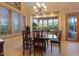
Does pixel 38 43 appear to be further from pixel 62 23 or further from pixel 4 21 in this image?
pixel 4 21

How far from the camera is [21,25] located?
3.30 meters

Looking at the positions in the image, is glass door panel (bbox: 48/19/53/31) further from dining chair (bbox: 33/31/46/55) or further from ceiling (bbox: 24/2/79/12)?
dining chair (bbox: 33/31/46/55)

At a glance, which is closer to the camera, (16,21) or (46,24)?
(16,21)

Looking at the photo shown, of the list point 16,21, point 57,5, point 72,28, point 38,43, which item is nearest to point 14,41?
point 16,21

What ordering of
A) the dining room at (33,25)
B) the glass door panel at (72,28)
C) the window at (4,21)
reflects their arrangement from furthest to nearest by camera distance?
the glass door panel at (72,28) → the dining room at (33,25) → the window at (4,21)

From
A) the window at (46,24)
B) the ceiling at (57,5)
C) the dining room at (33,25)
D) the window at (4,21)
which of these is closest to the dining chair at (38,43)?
the dining room at (33,25)

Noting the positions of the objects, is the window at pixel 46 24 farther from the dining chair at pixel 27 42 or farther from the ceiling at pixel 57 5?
the dining chair at pixel 27 42

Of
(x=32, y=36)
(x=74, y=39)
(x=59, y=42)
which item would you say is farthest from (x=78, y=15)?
(x=32, y=36)

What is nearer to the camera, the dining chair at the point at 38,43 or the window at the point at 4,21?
the window at the point at 4,21

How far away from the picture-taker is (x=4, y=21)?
117 inches

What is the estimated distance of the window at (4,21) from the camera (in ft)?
9.51

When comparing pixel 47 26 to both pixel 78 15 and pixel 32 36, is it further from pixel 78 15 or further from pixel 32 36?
pixel 78 15

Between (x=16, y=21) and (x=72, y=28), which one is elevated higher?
(x=16, y=21)

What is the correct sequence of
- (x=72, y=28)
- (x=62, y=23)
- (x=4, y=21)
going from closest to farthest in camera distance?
(x=4, y=21)
(x=62, y=23)
(x=72, y=28)
